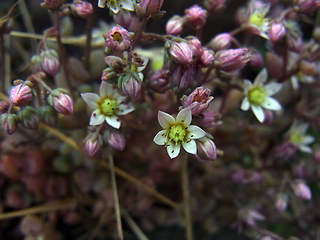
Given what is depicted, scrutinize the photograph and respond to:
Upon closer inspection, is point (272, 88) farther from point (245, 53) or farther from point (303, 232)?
point (303, 232)

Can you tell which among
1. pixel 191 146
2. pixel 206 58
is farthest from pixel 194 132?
pixel 206 58

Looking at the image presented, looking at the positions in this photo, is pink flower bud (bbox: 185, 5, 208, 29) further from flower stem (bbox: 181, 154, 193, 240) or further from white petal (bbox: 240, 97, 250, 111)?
flower stem (bbox: 181, 154, 193, 240)

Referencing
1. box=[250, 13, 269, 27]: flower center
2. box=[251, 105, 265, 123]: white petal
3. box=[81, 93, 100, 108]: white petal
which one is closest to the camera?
box=[81, 93, 100, 108]: white petal

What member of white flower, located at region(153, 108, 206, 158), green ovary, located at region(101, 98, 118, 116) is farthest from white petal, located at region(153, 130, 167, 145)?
green ovary, located at region(101, 98, 118, 116)

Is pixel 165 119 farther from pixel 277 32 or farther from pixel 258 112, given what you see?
pixel 277 32

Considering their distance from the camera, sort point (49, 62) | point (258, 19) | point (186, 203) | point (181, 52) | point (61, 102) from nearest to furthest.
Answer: point (181, 52) < point (61, 102) < point (49, 62) < point (258, 19) < point (186, 203)

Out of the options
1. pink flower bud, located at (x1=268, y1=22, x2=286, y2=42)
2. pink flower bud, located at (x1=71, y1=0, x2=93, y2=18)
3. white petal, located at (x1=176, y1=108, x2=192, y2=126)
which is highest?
pink flower bud, located at (x1=71, y1=0, x2=93, y2=18)
